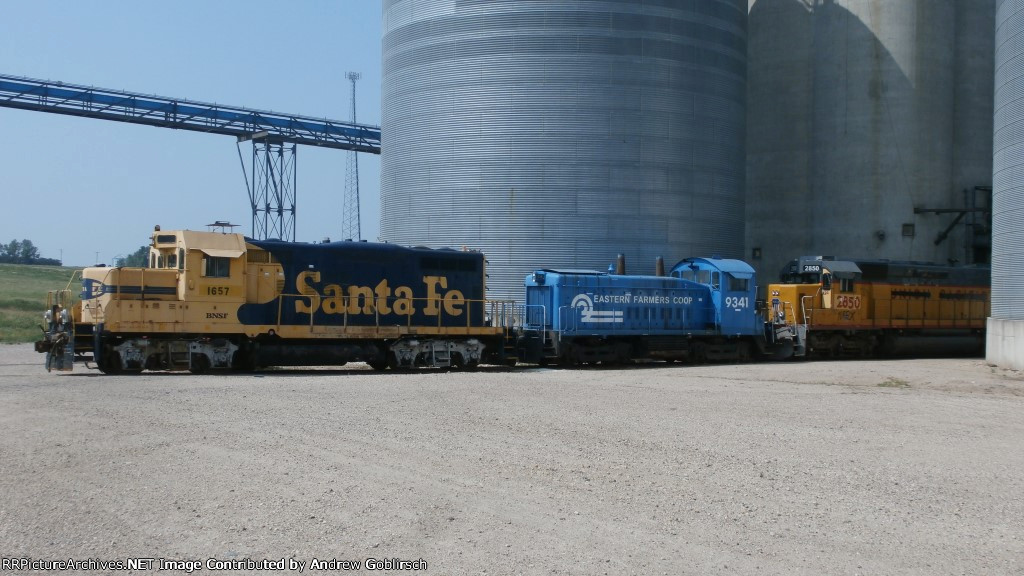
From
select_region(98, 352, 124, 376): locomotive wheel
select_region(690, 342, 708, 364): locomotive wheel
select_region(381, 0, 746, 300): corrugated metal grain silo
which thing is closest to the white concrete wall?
select_region(690, 342, 708, 364): locomotive wheel

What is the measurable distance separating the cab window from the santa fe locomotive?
3cm

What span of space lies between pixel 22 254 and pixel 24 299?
8856 cm

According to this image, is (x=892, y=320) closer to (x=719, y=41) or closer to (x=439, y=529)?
(x=719, y=41)

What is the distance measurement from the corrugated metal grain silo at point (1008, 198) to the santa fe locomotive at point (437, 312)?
16.2 ft

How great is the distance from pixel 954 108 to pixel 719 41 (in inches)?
499

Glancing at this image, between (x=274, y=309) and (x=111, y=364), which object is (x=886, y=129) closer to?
(x=274, y=309)

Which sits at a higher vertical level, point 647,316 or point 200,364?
point 647,316

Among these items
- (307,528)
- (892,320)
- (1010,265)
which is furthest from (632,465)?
(892,320)

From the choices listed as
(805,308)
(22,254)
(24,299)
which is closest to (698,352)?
(805,308)

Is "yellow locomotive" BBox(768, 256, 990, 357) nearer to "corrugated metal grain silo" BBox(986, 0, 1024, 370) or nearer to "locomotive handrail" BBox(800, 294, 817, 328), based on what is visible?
"locomotive handrail" BBox(800, 294, 817, 328)

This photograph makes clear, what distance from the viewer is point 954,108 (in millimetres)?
40125

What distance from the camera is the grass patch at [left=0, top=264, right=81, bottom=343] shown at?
40.3 metres

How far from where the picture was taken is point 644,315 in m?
26.2

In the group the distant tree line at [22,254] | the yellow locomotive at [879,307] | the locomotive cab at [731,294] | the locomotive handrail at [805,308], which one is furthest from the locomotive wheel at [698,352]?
the distant tree line at [22,254]
